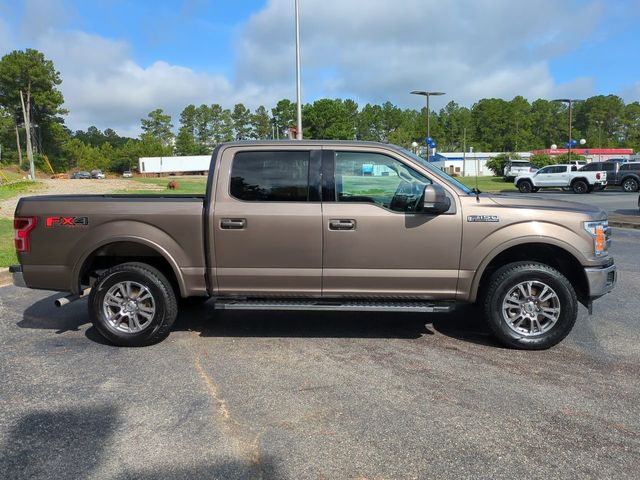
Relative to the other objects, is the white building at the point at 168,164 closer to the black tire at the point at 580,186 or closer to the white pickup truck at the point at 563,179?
the white pickup truck at the point at 563,179

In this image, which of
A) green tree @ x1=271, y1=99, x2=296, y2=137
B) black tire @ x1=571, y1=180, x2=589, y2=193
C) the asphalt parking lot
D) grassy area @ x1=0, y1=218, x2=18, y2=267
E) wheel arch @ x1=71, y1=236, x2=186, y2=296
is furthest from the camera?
green tree @ x1=271, y1=99, x2=296, y2=137

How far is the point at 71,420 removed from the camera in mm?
3648

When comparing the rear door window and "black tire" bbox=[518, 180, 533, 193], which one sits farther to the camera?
"black tire" bbox=[518, 180, 533, 193]

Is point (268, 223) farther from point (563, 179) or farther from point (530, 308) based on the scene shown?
point (563, 179)

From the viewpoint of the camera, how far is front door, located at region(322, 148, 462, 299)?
4.89 m

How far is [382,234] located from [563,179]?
30.4 m

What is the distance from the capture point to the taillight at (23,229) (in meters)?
5.16

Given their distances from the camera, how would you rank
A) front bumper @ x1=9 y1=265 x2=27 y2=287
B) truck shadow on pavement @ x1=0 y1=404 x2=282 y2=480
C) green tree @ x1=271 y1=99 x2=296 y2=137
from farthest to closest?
green tree @ x1=271 y1=99 x2=296 y2=137
front bumper @ x1=9 y1=265 x2=27 y2=287
truck shadow on pavement @ x1=0 y1=404 x2=282 y2=480

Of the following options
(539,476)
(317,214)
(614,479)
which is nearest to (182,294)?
(317,214)

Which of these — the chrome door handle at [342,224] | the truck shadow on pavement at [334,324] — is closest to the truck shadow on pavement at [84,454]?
the truck shadow on pavement at [334,324]

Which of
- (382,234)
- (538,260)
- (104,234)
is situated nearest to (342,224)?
(382,234)

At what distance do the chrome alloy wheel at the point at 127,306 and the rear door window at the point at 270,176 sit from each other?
1.34m

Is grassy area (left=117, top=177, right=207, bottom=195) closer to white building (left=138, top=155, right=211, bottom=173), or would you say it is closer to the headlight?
the headlight

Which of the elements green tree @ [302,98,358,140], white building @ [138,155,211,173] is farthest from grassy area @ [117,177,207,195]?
green tree @ [302,98,358,140]
